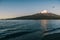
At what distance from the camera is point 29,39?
24844 mm

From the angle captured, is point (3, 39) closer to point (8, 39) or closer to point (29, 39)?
point (8, 39)

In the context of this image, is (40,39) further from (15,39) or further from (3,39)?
(3,39)

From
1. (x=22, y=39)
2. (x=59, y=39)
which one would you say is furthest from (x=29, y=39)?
(x=59, y=39)

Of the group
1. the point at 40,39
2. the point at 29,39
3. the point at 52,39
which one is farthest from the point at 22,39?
the point at 52,39

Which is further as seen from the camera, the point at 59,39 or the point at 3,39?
the point at 3,39

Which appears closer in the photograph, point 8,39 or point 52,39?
point 52,39

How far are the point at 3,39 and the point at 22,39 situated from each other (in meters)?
3.01

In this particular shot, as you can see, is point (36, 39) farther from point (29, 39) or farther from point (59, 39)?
point (59, 39)

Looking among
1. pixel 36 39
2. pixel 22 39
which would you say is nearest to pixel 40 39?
pixel 36 39

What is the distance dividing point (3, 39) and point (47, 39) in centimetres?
680

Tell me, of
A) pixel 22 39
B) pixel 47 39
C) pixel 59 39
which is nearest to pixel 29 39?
pixel 22 39

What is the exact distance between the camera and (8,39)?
84.2 feet

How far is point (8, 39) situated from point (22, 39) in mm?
2300

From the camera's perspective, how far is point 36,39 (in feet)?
82.5
